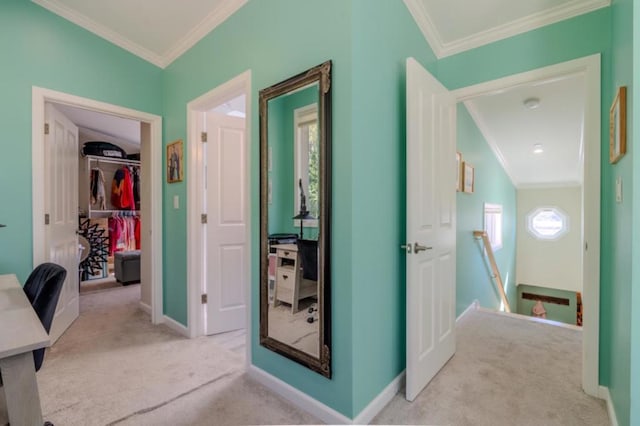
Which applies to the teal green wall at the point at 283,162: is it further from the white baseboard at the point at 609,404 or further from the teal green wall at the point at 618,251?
the white baseboard at the point at 609,404

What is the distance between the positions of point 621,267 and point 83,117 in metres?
5.94

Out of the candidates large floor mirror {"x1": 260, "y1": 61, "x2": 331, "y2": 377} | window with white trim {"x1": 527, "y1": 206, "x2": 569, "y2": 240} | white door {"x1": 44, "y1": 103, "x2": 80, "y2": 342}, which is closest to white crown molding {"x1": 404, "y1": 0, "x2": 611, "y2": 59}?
large floor mirror {"x1": 260, "y1": 61, "x2": 331, "y2": 377}

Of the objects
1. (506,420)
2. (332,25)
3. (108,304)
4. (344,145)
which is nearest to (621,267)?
(506,420)

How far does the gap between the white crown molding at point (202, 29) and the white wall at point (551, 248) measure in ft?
21.1

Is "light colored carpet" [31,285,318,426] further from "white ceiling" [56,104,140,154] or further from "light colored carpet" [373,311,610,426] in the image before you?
"white ceiling" [56,104,140,154]

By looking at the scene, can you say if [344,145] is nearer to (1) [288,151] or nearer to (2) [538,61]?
(1) [288,151]

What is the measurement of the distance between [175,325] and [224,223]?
1.08m

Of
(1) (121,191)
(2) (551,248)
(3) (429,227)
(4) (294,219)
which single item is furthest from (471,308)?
(1) (121,191)

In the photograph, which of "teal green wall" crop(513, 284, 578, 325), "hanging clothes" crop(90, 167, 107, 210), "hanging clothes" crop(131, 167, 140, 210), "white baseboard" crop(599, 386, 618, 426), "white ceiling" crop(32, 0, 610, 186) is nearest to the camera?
"white baseboard" crop(599, 386, 618, 426)

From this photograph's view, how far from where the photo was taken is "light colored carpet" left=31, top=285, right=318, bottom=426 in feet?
5.32

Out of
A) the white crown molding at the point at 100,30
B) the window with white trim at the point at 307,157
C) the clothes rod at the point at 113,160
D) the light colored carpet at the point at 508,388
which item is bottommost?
the light colored carpet at the point at 508,388

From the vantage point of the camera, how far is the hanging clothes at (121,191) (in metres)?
5.23

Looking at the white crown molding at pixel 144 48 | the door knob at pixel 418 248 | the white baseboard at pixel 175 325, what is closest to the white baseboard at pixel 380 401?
the door knob at pixel 418 248

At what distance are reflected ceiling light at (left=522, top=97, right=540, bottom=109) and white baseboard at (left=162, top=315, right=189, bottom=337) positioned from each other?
4.01 metres
